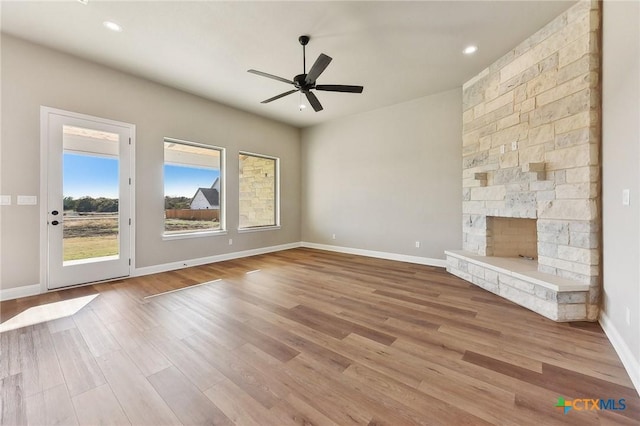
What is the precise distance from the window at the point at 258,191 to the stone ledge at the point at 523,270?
4454mm

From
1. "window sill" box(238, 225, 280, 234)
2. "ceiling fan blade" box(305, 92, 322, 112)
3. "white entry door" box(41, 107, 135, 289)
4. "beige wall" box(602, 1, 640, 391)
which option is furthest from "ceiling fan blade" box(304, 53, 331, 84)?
"window sill" box(238, 225, 280, 234)

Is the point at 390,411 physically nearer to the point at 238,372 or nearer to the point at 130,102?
the point at 238,372

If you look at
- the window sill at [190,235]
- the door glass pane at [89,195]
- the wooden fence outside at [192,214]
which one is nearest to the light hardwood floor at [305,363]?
the door glass pane at [89,195]

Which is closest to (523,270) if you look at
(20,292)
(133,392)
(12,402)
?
(133,392)

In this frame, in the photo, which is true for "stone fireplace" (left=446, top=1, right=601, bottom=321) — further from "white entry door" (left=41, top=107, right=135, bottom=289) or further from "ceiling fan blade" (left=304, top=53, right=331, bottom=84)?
"white entry door" (left=41, top=107, right=135, bottom=289)

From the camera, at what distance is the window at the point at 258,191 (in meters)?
5.95

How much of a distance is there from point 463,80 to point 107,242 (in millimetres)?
6563

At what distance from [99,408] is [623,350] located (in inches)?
148

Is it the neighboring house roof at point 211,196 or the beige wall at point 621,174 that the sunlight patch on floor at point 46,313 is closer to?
the neighboring house roof at point 211,196

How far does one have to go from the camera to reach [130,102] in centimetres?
411

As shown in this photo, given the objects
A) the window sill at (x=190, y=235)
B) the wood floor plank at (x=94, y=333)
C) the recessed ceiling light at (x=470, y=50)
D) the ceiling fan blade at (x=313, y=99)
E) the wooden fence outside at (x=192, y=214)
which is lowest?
the wood floor plank at (x=94, y=333)

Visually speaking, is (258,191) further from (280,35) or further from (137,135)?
(280,35)

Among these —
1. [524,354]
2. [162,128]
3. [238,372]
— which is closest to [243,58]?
[162,128]

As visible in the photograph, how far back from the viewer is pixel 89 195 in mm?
3750
